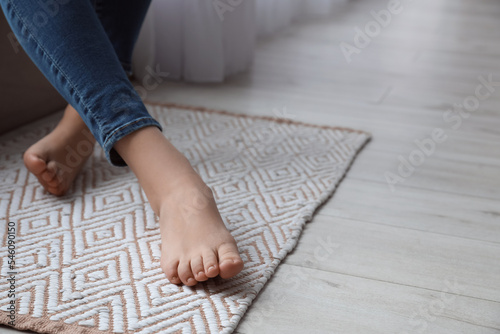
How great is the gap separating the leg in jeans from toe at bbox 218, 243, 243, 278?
0.05ft

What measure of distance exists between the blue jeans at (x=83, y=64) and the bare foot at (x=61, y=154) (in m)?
0.21

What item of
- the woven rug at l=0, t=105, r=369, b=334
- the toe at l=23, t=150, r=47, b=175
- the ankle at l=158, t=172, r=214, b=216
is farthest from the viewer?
the toe at l=23, t=150, r=47, b=175

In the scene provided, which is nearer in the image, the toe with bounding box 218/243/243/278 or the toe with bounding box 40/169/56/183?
the toe with bounding box 218/243/243/278

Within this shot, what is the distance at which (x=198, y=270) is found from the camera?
0.75 meters

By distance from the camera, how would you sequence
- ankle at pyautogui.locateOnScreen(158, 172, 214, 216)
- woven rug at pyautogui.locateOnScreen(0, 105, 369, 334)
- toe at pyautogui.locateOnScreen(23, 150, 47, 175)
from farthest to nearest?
toe at pyautogui.locateOnScreen(23, 150, 47, 175)
ankle at pyautogui.locateOnScreen(158, 172, 214, 216)
woven rug at pyautogui.locateOnScreen(0, 105, 369, 334)

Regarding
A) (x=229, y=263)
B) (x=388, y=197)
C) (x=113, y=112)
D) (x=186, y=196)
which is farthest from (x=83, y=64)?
(x=388, y=197)

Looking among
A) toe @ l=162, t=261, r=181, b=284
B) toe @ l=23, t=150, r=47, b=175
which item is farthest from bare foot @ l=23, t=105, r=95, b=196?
toe @ l=162, t=261, r=181, b=284

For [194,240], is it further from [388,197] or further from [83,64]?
[388,197]

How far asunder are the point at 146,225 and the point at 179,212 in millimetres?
121

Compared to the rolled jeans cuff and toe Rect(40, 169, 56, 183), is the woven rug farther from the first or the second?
the rolled jeans cuff

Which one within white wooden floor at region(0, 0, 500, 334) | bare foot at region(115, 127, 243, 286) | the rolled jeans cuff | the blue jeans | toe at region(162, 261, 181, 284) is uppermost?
the blue jeans

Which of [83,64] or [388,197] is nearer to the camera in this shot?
[83,64]

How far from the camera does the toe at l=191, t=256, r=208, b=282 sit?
744 mm

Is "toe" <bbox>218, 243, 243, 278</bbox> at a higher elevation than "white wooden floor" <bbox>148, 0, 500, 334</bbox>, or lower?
higher
